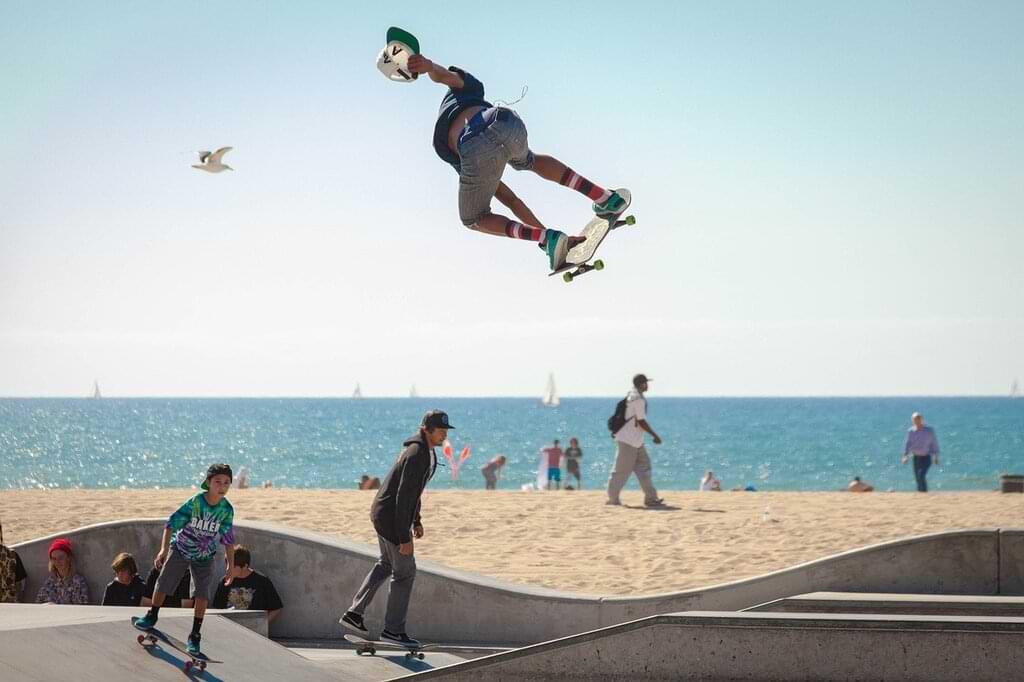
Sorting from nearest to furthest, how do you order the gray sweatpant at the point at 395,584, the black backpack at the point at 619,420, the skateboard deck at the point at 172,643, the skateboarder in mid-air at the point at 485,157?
the skateboarder in mid-air at the point at 485,157 < the skateboard deck at the point at 172,643 < the gray sweatpant at the point at 395,584 < the black backpack at the point at 619,420

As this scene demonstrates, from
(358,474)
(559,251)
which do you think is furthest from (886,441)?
(559,251)

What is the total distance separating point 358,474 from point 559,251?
75736 mm

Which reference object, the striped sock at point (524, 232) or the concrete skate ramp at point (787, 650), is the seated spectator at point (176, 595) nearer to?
the concrete skate ramp at point (787, 650)

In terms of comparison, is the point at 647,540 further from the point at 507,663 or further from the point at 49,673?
the point at 49,673

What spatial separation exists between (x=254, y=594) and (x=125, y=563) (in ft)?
3.82

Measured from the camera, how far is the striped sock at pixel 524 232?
9008mm

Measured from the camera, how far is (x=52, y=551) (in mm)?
12312

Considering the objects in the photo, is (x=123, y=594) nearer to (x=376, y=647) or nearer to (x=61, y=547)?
(x=61, y=547)

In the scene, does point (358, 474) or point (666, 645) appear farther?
point (358, 474)

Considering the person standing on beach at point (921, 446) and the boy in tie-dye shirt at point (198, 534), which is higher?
the person standing on beach at point (921, 446)

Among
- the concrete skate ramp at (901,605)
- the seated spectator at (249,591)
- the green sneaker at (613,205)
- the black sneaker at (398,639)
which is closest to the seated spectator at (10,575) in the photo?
the seated spectator at (249,591)

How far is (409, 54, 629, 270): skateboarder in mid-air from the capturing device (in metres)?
8.37

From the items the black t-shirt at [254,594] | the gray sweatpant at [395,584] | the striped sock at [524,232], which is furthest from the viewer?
the black t-shirt at [254,594]

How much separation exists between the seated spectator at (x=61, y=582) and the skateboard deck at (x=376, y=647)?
2.98 meters
